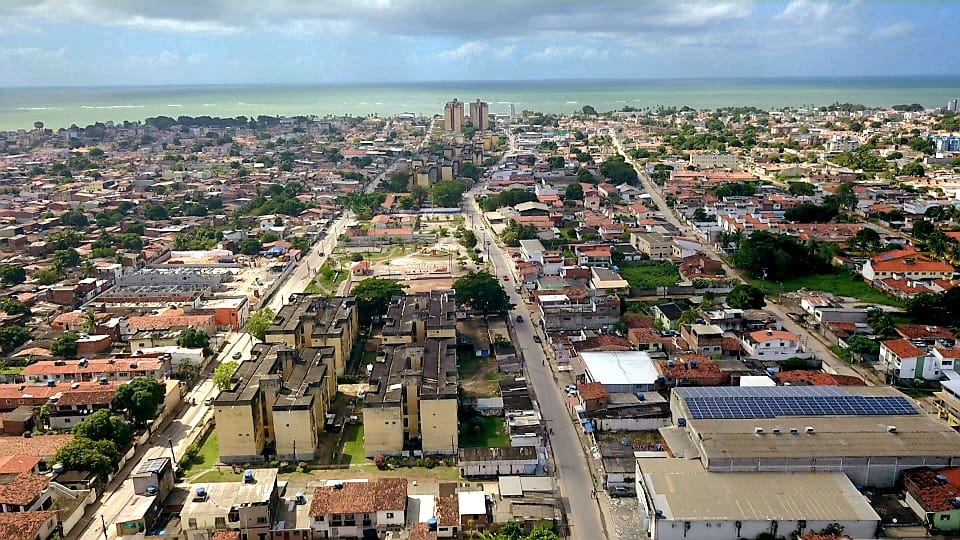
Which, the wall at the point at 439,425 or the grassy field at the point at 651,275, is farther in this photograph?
the grassy field at the point at 651,275

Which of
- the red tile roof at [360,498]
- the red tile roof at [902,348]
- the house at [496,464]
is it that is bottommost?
the house at [496,464]

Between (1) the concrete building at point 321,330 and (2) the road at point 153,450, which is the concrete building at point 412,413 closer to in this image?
(1) the concrete building at point 321,330

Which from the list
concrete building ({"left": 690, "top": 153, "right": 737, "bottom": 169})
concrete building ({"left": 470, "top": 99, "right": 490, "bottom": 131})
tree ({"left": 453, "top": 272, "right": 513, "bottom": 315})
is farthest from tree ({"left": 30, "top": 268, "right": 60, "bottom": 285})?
concrete building ({"left": 470, "top": 99, "right": 490, "bottom": 131})

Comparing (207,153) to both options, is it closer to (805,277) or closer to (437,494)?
(805,277)

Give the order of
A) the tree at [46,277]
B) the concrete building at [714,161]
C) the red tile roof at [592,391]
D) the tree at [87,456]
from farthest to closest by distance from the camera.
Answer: the concrete building at [714,161] → the tree at [46,277] → the red tile roof at [592,391] → the tree at [87,456]

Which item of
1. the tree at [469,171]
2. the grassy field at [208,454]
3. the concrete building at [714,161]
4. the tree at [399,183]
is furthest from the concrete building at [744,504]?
the concrete building at [714,161]

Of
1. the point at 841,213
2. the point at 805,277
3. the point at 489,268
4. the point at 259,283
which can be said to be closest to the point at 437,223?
the point at 489,268

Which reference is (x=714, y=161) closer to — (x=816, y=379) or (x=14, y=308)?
(x=816, y=379)

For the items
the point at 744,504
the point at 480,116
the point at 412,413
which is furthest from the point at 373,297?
the point at 480,116
